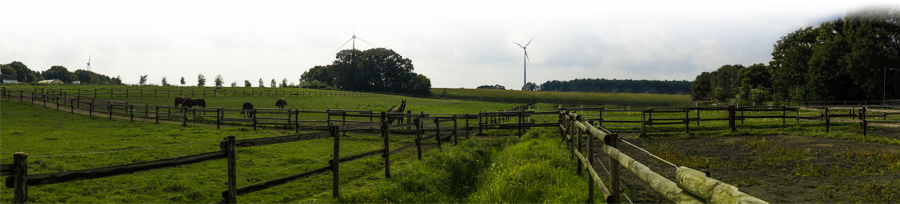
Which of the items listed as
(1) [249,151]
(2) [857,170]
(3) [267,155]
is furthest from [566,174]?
(1) [249,151]

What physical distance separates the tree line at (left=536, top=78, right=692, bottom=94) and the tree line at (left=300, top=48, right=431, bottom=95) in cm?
7064

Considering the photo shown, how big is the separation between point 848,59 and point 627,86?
3985 inches

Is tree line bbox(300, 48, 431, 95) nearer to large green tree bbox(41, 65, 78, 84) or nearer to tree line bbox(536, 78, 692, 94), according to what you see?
tree line bbox(536, 78, 692, 94)

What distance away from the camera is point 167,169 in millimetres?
8930

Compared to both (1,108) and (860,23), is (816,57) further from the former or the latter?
(1,108)

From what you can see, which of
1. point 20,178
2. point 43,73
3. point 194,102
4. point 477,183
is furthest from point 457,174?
point 43,73

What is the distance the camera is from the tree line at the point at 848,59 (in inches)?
1588

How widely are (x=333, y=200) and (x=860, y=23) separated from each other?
57.3 m

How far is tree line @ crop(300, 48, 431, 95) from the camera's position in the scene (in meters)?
86.4

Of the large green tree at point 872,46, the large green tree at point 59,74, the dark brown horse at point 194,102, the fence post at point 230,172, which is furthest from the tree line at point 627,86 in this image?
the large green tree at point 59,74

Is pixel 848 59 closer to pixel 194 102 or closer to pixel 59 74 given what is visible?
pixel 194 102

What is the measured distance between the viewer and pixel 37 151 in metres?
11.2

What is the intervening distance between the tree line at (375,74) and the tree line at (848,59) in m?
57.0

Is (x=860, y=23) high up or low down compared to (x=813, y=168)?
up
